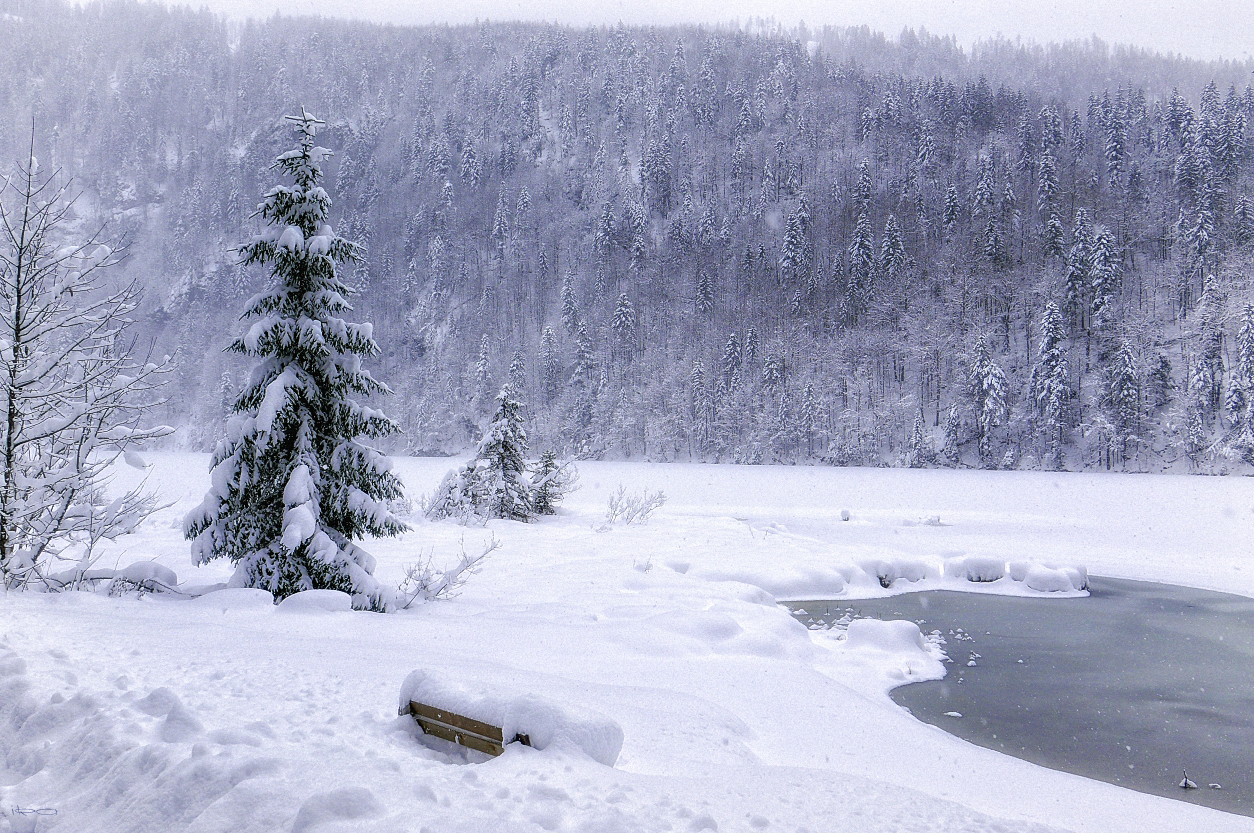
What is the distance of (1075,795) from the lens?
711 cm

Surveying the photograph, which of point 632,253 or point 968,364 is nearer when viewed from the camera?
point 968,364

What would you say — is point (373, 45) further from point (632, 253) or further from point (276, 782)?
point (276, 782)

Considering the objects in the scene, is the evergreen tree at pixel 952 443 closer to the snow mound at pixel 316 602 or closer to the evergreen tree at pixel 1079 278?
the evergreen tree at pixel 1079 278

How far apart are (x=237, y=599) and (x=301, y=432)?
2.36m

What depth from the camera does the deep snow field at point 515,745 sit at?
136 inches

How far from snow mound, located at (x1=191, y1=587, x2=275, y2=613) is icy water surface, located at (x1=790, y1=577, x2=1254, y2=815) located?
8.84 meters

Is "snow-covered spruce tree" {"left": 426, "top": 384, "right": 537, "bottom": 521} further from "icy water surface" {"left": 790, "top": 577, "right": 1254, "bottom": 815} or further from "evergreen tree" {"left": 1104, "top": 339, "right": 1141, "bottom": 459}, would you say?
"evergreen tree" {"left": 1104, "top": 339, "right": 1141, "bottom": 459}

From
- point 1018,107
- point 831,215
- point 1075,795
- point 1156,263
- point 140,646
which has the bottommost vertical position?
point 1075,795

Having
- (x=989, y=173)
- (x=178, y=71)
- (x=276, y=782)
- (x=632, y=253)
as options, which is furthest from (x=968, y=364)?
(x=178, y=71)

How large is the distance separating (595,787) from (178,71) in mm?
226074

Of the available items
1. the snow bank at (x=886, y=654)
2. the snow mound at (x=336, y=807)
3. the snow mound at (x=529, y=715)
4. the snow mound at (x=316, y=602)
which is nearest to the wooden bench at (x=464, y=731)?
the snow mound at (x=529, y=715)

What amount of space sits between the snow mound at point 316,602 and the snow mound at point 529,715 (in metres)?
4.36

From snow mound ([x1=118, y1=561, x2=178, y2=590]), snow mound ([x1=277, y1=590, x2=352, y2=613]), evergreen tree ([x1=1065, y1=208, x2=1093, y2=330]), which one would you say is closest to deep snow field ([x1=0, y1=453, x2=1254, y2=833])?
snow mound ([x1=277, y1=590, x2=352, y2=613])

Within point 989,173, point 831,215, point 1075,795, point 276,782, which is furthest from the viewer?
point 831,215
